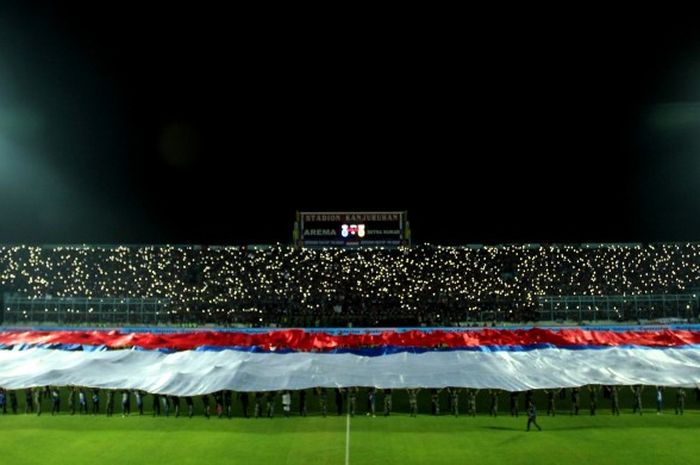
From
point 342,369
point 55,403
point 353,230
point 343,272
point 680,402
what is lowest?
point 680,402

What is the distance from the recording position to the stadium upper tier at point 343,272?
190 ft

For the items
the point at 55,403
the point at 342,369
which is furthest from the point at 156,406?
the point at 342,369

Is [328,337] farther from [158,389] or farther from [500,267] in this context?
[500,267]

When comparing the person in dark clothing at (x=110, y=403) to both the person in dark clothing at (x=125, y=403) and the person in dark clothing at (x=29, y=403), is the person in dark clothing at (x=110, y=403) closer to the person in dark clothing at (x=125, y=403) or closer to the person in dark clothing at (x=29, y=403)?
the person in dark clothing at (x=125, y=403)

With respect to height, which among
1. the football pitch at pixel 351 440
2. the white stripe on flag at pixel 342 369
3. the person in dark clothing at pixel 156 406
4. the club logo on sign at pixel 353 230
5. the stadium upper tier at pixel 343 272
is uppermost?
the club logo on sign at pixel 353 230

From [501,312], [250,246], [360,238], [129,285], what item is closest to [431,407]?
[360,238]

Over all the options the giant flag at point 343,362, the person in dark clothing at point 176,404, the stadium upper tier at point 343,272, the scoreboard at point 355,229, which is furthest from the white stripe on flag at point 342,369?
the stadium upper tier at point 343,272

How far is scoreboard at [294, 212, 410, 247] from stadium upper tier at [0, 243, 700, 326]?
43.6ft

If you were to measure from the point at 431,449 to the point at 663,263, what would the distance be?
5166 cm

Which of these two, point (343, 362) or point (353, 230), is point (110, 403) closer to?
point (343, 362)

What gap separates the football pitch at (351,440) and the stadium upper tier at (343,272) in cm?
3603

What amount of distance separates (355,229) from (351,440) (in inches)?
1073

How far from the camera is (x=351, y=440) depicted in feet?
58.6

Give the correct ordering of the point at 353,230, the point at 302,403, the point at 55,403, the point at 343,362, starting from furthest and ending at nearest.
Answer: the point at 353,230
the point at 343,362
the point at 55,403
the point at 302,403
